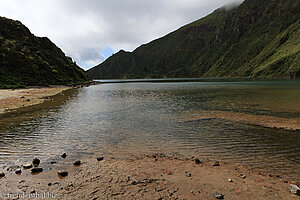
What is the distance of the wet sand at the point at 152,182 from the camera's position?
29.1 ft

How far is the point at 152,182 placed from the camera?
32.8 feet

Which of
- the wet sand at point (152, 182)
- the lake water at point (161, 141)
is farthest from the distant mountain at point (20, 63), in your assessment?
the wet sand at point (152, 182)

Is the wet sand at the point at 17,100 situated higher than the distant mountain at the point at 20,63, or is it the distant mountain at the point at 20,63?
the distant mountain at the point at 20,63

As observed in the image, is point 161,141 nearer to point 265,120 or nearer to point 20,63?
point 265,120

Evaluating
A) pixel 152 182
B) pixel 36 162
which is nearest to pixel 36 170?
pixel 36 162

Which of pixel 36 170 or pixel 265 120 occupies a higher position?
pixel 36 170

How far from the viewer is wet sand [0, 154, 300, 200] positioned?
887 cm

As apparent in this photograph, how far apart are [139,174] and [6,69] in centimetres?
11792

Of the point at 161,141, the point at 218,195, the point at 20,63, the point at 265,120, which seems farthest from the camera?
the point at 20,63

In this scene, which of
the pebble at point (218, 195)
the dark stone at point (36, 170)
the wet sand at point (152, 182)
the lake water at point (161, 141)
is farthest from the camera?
the lake water at point (161, 141)

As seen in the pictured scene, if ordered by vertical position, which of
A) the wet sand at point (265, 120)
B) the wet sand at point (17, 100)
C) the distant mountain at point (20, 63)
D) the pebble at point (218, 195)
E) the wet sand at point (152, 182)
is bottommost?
the wet sand at point (265, 120)

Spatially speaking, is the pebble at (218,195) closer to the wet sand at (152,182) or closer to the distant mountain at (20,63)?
the wet sand at (152,182)

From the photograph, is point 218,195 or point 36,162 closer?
point 218,195

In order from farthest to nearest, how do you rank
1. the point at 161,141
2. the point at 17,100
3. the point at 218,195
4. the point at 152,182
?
the point at 17,100, the point at 161,141, the point at 152,182, the point at 218,195
